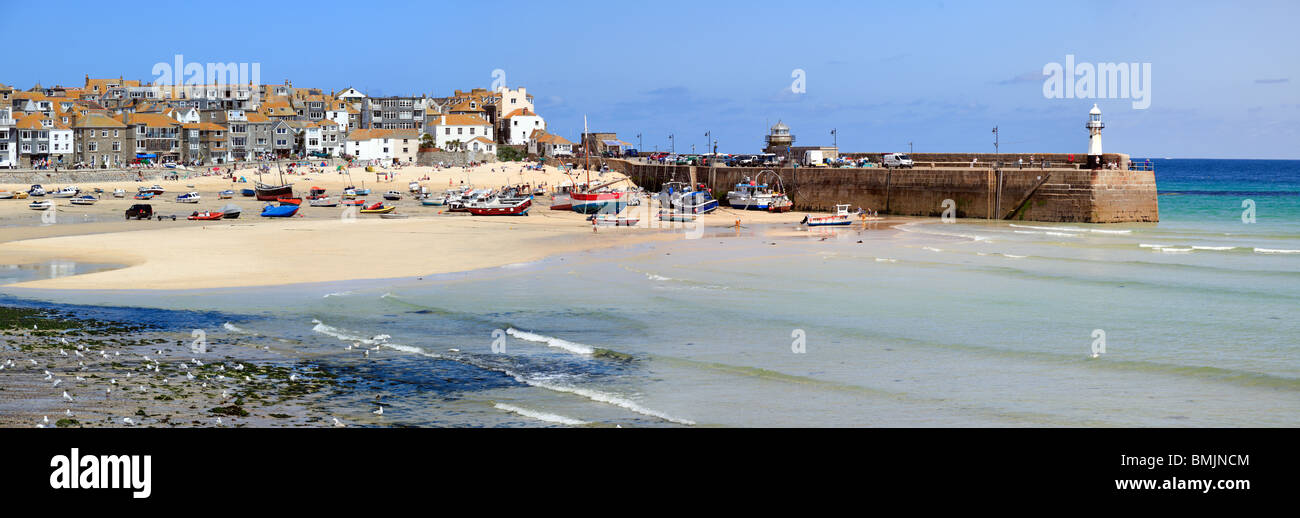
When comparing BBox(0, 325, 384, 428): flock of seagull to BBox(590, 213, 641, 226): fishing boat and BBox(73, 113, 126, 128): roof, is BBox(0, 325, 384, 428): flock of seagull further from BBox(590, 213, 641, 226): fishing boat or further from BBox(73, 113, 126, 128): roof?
BBox(73, 113, 126, 128): roof

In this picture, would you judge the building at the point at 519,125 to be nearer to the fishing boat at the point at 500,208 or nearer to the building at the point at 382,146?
the building at the point at 382,146

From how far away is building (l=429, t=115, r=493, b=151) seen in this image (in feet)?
357

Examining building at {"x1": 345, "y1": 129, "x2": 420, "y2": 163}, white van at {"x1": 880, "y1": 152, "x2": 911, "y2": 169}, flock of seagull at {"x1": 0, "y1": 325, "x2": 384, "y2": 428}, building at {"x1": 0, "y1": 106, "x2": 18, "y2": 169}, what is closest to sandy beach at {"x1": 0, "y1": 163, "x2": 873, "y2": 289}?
white van at {"x1": 880, "y1": 152, "x2": 911, "y2": 169}

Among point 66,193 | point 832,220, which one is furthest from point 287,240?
point 66,193

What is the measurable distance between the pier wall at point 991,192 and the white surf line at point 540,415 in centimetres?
4010

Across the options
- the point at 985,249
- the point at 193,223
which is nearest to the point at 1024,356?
the point at 985,249

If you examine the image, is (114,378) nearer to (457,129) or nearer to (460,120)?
(457,129)

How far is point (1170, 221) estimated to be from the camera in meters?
51.8

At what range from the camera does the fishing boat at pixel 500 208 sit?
50.9 metres

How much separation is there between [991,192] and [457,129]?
7089cm

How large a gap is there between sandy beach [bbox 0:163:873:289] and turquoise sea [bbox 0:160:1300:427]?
2428 millimetres
